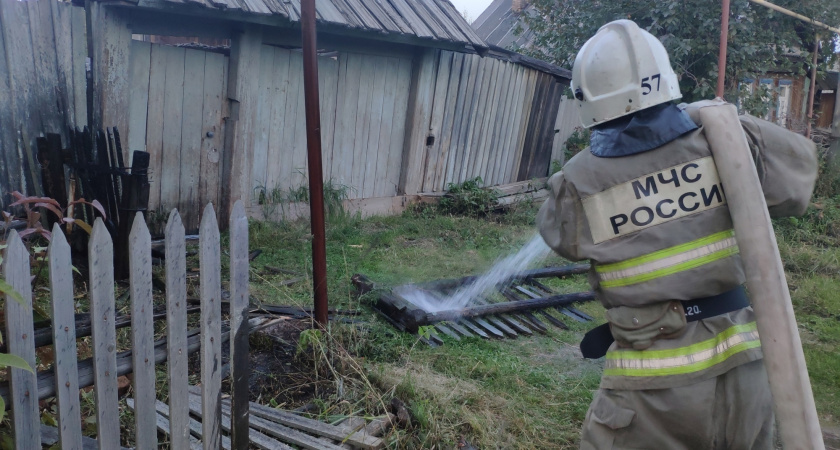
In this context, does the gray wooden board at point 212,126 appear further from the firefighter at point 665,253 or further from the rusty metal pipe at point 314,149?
the firefighter at point 665,253

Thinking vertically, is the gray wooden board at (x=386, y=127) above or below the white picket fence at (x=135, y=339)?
above

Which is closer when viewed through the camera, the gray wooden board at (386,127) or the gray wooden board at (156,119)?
the gray wooden board at (156,119)

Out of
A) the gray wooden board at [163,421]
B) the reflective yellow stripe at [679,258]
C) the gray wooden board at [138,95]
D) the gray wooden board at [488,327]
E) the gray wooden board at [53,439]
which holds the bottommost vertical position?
the gray wooden board at [163,421]

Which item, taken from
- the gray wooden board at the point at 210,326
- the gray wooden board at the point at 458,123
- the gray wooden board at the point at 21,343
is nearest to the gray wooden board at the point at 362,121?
the gray wooden board at the point at 458,123

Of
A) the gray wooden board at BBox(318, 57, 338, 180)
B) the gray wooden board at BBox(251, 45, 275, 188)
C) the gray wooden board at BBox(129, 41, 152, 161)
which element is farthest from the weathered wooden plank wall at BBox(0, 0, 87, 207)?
the gray wooden board at BBox(318, 57, 338, 180)

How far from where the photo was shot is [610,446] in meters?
2.33

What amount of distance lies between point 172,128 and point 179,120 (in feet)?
0.36

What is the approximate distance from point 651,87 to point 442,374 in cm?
236

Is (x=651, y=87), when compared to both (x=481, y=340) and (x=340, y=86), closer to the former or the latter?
(x=481, y=340)

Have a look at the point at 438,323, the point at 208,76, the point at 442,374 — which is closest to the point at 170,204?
the point at 208,76

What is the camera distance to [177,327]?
271cm

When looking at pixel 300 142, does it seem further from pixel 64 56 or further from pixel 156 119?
pixel 64 56

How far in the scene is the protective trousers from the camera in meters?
2.23

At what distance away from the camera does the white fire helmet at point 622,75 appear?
2.36 metres
